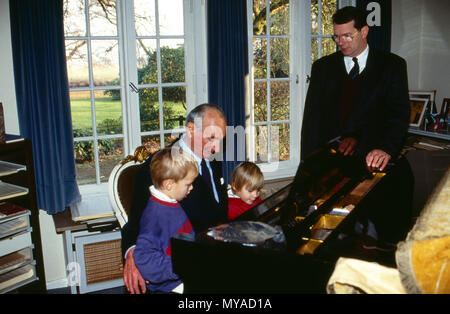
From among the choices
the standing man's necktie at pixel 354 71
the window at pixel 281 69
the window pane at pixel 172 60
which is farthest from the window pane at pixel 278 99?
the standing man's necktie at pixel 354 71

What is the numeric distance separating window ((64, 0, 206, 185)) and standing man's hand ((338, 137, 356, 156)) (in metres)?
1.58

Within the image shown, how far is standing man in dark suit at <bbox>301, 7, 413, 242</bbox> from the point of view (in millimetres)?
2295

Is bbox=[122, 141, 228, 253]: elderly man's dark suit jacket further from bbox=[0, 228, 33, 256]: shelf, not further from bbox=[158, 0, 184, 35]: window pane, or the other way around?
bbox=[158, 0, 184, 35]: window pane

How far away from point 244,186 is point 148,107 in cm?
169

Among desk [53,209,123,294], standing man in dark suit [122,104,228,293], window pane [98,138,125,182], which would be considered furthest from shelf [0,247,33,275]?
window pane [98,138,125,182]

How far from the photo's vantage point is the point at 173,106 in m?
3.62

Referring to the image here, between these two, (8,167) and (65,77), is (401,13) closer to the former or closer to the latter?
(65,77)

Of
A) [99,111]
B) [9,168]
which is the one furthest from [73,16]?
[99,111]

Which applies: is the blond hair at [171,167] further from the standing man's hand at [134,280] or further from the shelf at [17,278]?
the shelf at [17,278]

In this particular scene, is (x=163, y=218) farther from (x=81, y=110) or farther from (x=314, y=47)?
(x=81, y=110)

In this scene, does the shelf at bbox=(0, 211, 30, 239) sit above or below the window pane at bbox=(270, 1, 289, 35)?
below
